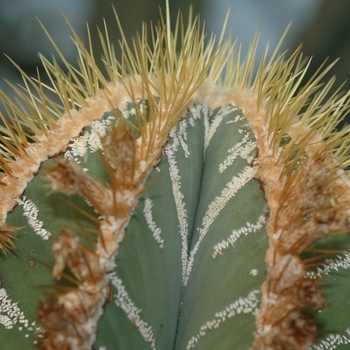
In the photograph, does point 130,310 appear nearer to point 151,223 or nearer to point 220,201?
point 151,223

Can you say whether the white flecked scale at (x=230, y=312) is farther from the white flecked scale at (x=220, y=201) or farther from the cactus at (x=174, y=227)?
the white flecked scale at (x=220, y=201)

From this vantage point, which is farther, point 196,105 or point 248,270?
point 196,105

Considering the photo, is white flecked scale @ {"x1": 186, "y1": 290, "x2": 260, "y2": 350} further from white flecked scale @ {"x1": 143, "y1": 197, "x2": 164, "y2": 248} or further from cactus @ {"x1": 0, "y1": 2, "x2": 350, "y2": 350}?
white flecked scale @ {"x1": 143, "y1": 197, "x2": 164, "y2": 248}

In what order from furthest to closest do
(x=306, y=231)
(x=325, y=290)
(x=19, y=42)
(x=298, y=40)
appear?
(x=19, y=42)
(x=298, y=40)
(x=325, y=290)
(x=306, y=231)

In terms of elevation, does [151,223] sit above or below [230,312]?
above

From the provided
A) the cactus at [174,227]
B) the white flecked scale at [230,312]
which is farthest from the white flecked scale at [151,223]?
the white flecked scale at [230,312]

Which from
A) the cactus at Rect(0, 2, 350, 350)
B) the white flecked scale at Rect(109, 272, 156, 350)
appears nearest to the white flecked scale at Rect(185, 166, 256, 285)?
the cactus at Rect(0, 2, 350, 350)

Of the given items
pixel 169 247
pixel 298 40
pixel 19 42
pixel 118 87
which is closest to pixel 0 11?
pixel 19 42

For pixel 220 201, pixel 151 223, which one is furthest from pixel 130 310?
pixel 220 201

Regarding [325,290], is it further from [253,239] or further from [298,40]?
[298,40]
